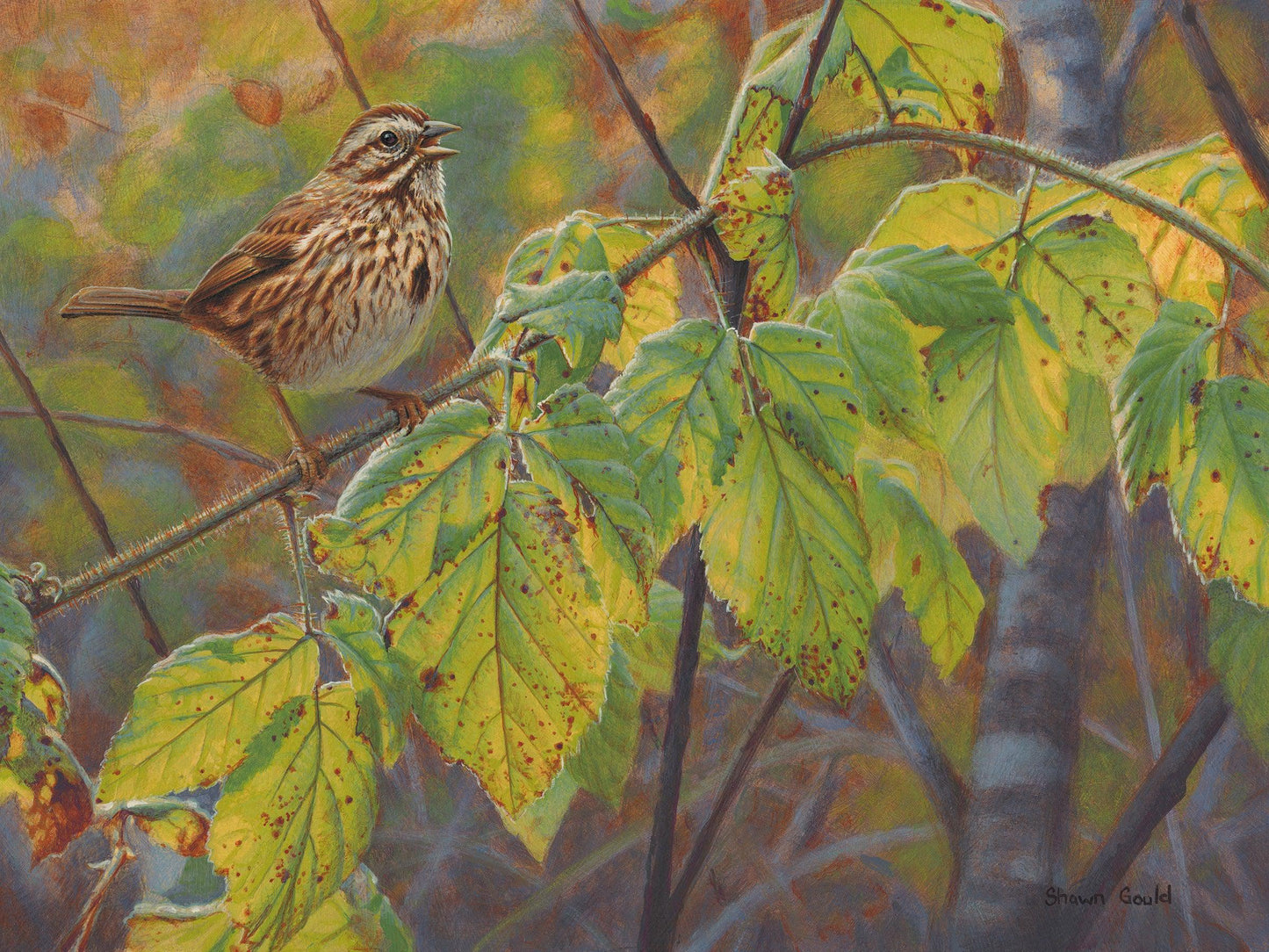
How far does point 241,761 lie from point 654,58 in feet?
2.01

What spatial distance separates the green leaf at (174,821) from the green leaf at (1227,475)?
63cm

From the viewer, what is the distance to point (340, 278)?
690mm

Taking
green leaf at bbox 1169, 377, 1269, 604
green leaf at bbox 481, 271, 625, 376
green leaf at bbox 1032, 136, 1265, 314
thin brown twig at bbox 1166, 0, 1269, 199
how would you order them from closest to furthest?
green leaf at bbox 481, 271, 625, 376 → green leaf at bbox 1169, 377, 1269, 604 → green leaf at bbox 1032, 136, 1265, 314 → thin brown twig at bbox 1166, 0, 1269, 199

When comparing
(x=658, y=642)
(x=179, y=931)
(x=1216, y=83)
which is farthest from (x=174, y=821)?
(x=1216, y=83)

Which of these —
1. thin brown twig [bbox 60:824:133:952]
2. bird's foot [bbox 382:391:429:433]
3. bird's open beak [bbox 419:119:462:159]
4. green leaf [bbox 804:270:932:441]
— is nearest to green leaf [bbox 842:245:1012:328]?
green leaf [bbox 804:270:932:441]

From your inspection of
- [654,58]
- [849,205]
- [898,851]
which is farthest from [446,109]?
[898,851]

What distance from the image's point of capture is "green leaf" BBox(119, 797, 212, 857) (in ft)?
2.22

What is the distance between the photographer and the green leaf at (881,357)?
1.66ft

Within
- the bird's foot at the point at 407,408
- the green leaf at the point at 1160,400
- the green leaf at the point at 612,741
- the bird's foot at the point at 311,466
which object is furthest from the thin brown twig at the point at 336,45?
the green leaf at the point at 1160,400

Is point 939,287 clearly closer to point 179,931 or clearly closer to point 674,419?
point 674,419

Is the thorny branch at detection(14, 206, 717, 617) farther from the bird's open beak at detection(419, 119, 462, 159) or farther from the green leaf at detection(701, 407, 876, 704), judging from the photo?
the bird's open beak at detection(419, 119, 462, 159)

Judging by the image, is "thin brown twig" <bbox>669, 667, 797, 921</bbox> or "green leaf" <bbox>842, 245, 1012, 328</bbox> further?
"thin brown twig" <bbox>669, 667, 797, 921</bbox>

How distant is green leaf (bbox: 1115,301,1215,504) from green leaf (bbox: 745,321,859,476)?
0.19 metres

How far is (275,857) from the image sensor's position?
1.59 feet
